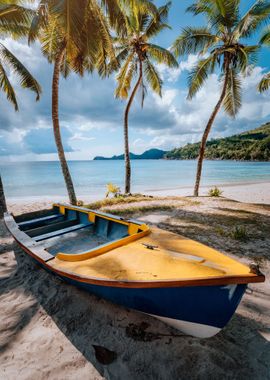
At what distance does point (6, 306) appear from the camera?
2625 millimetres

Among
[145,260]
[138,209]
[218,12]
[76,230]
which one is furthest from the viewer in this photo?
[218,12]

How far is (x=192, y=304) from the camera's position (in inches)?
66.7

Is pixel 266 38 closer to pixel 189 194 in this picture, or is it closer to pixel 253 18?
pixel 253 18

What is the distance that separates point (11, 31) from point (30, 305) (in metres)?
9.64

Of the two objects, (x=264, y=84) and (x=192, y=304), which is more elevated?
(x=264, y=84)

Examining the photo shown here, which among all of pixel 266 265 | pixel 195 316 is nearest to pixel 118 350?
pixel 195 316

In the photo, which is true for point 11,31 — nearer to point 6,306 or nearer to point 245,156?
point 6,306

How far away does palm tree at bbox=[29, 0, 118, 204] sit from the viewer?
4.91 meters

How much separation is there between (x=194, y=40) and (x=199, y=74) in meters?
1.53

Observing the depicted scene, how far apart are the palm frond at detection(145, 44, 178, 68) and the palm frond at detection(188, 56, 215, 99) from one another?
1149 millimetres

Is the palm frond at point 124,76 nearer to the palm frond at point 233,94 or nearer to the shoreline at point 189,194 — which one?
the palm frond at point 233,94

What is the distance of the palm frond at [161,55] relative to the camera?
31.3ft

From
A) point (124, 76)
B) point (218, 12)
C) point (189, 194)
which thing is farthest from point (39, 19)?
point (189, 194)

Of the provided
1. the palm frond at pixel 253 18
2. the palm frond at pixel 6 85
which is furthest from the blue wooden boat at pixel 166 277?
the palm frond at pixel 253 18
